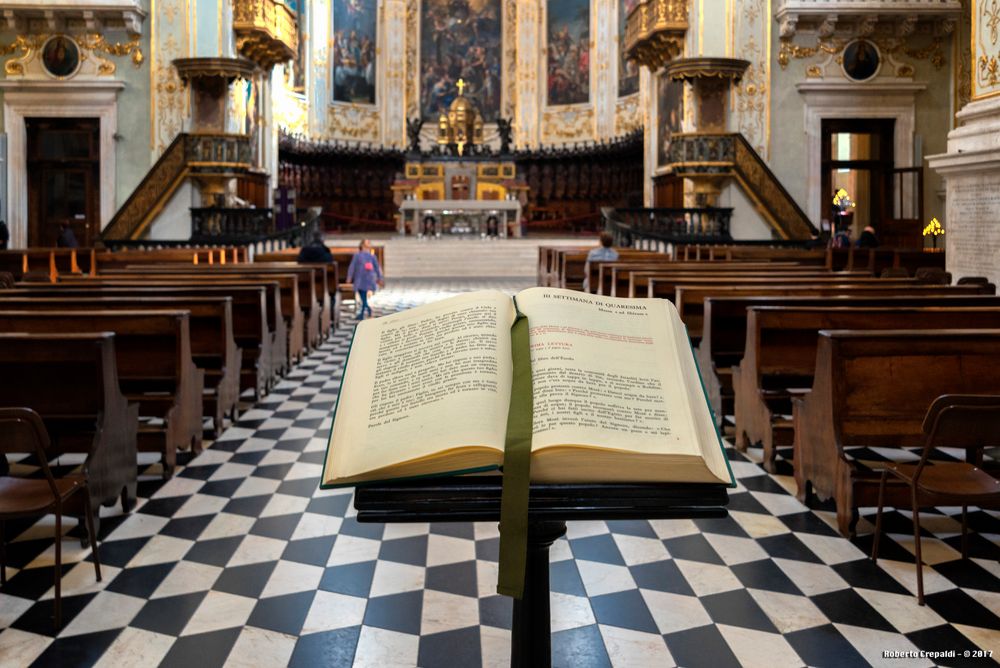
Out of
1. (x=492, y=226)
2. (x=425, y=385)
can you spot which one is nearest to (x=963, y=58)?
(x=492, y=226)

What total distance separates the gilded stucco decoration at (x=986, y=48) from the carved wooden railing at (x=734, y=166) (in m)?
7.68

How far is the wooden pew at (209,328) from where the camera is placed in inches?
217

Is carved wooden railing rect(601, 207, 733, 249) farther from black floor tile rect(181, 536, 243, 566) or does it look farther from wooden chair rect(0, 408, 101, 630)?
wooden chair rect(0, 408, 101, 630)

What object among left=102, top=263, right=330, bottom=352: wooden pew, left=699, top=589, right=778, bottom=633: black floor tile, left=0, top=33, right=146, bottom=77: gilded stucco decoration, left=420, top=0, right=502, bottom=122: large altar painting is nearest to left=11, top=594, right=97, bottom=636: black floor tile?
left=699, top=589, right=778, bottom=633: black floor tile

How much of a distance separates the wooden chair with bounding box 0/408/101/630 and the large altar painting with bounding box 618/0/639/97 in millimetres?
22880

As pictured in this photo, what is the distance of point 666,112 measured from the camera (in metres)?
19.1

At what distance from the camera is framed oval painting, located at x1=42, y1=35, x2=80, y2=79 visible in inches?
656

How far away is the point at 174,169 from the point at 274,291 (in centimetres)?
1052

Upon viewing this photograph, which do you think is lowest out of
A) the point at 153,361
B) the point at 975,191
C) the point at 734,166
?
the point at 153,361

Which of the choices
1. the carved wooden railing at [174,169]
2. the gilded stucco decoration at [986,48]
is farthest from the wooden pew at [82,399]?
the carved wooden railing at [174,169]

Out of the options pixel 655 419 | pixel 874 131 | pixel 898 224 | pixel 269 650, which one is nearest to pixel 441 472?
pixel 655 419

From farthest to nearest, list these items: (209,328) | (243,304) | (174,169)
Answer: (174,169) < (243,304) < (209,328)

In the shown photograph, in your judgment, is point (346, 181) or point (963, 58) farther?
point (346, 181)

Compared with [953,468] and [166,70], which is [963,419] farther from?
[166,70]
